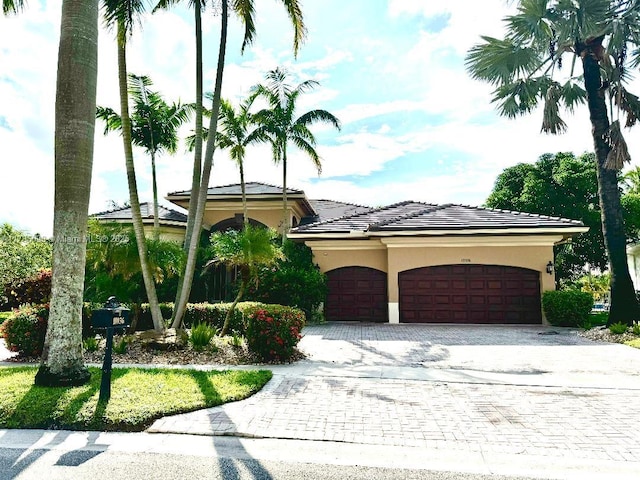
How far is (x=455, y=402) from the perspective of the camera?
5645 mm

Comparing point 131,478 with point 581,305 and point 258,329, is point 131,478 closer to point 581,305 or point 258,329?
point 258,329

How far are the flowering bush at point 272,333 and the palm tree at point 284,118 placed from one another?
345 inches

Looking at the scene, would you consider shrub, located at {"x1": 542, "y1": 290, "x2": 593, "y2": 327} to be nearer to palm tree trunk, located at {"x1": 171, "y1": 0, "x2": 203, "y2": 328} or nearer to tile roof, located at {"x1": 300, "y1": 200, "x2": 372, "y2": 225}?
tile roof, located at {"x1": 300, "y1": 200, "x2": 372, "y2": 225}

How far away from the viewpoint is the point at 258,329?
27.2 ft

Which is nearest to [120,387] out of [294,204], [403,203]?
[294,204]

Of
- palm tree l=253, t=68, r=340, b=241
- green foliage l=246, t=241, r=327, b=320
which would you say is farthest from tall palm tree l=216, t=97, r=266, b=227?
green foliage l=246, t=241, r=327, b=320

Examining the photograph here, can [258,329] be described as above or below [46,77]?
below

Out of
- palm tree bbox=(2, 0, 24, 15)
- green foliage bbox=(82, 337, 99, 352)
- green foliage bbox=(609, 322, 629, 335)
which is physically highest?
palm tree bbox=(2, 0, 24, 15)

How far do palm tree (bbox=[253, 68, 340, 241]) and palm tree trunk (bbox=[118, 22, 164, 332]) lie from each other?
7.77m

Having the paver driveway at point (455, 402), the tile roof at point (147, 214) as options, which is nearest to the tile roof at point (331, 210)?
the tile roof at point (147, 214)

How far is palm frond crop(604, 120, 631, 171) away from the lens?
12234 mm

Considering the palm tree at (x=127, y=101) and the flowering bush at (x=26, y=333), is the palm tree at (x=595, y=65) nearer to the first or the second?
the palm tree at (x=127, y=101)

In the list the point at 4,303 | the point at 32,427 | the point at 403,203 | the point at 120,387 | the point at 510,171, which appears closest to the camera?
the point at 32,427

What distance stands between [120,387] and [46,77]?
7246mm
